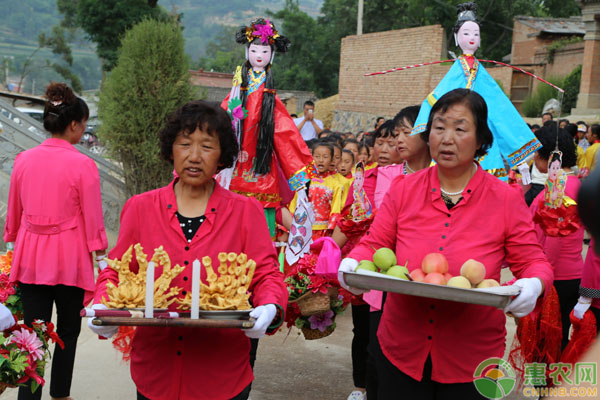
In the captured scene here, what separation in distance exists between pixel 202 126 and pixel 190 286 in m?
0.70

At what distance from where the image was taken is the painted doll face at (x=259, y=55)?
16.1 feet

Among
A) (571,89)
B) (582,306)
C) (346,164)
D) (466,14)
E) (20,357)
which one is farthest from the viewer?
(571,89)

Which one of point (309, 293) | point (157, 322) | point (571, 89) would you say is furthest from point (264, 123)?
point (571, 89)

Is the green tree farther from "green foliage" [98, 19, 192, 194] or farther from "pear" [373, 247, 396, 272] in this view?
"pear" [373, 247, 396, 272]

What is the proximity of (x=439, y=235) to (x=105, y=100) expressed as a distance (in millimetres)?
6926

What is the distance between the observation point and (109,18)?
22.2 m

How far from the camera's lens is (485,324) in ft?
8.45

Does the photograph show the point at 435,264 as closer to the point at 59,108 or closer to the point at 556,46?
the point at 59,108

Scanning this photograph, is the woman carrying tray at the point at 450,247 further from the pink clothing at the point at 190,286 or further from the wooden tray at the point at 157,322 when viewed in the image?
the wooden tray at the point at 157,322

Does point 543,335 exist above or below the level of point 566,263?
below

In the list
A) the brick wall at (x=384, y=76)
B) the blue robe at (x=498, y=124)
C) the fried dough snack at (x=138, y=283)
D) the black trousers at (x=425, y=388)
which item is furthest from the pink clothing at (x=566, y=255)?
the brick wall at (x=384, y=76)

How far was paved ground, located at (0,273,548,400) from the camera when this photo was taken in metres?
4.68

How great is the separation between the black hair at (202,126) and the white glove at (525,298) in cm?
135

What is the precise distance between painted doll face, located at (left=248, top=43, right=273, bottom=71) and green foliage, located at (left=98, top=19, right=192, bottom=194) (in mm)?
3644
